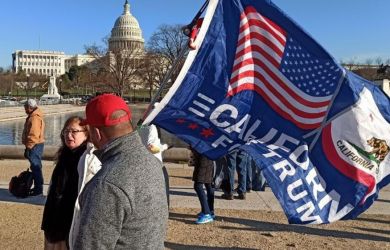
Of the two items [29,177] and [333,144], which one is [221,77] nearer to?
[333,144]

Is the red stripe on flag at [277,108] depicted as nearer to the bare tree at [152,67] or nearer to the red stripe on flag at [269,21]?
the red stripe on flag at [269,21]

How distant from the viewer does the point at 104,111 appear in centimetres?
224

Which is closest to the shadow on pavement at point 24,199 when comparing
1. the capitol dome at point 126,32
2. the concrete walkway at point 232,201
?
the concrete walkway at point 232,201

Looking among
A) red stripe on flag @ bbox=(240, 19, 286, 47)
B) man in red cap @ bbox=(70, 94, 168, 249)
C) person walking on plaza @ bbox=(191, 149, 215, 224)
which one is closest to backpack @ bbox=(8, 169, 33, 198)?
person walking on plaza @ bbox=(191, 149, 215, 224)

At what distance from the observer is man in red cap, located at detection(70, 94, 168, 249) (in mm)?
2043

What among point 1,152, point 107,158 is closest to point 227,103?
point 107,158

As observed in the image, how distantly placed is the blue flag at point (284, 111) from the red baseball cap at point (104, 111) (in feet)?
6.31

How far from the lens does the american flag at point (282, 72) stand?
14.5 feet

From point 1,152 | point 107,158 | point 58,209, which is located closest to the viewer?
point 107,158

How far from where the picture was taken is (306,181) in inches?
170

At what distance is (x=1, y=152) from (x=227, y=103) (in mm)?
10460

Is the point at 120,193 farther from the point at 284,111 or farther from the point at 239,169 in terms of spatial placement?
the point at 239,169

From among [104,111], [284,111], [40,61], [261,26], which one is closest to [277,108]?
[284,111]

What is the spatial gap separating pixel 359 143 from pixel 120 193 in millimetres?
2884
